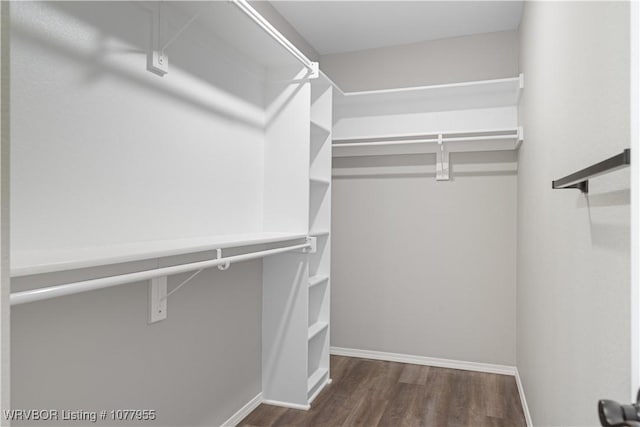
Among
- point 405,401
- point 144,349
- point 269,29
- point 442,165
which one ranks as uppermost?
point 269,29

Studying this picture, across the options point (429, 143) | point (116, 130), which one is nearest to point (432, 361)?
point (429, 143)

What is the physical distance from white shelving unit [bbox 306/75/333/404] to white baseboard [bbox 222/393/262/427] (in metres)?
0.40

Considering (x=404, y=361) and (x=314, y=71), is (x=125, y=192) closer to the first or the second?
(x=314, y=71)

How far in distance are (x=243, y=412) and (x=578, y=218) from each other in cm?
202

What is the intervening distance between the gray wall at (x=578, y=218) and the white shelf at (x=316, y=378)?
4.12 ft

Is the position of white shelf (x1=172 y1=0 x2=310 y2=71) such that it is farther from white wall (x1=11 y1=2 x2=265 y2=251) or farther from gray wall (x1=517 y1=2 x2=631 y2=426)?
gray wall (x1=517 y1=2 x2=631 y2=426)

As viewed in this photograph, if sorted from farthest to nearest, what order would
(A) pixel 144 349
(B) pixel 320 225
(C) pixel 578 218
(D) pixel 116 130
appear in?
(B) pixel 320 225
(A) pixel 144 349
(D) pixel 116 130
(C) pixel 578 218

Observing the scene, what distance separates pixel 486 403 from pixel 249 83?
242cm

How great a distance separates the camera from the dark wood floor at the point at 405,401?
245 centimetres

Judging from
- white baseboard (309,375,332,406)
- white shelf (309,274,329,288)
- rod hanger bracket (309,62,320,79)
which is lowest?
white baseboard (309,375,332,406)

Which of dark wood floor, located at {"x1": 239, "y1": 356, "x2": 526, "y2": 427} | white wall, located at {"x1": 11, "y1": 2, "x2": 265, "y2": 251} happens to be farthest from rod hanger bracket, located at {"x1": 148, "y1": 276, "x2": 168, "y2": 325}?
dark wood floor, located at {"x1": 239, "y1": 356, "x2": 526, "y2": 427}

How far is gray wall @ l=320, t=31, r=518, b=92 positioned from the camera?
124 inches

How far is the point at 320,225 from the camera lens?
2943 mm

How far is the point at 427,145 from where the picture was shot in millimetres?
3320
